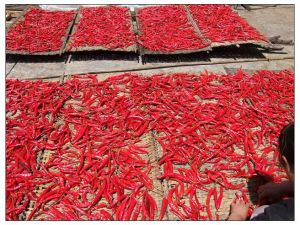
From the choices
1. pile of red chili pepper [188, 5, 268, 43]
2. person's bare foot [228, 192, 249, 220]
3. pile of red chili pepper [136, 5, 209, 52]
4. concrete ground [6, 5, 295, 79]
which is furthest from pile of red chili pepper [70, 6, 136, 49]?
person's bare foot [228, 192, 249, 220]

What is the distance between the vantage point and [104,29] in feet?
25.8

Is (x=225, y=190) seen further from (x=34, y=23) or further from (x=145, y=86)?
(x=34, y=23)

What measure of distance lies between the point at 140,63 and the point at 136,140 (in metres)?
2.91

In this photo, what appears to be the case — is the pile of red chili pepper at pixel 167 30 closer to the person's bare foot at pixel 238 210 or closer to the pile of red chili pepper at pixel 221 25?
the pile of red chili pepper at pixel 221 25

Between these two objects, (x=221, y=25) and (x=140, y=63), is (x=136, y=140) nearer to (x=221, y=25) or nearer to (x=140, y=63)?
(x=140, y=63)

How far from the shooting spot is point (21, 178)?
12.3 ft

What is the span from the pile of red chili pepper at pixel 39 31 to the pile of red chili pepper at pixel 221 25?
383cm

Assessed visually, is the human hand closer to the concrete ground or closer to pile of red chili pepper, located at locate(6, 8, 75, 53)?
the concrete ground

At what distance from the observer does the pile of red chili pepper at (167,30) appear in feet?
23.1

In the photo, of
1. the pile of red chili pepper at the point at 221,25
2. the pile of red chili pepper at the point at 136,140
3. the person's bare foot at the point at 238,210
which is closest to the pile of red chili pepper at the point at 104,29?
the pile of red chili pepper at the point at 136,140

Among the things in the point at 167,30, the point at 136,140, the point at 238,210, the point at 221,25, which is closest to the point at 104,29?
the point at 167,30

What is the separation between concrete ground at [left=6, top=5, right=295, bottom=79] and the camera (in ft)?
21.0

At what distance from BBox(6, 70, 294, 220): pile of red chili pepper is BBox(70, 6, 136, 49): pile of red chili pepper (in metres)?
1.41

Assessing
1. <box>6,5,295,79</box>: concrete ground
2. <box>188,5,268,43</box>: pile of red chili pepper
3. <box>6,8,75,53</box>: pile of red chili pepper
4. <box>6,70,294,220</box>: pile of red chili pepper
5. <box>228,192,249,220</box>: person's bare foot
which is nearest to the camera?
<box>228,192,249,220</box>: person's bare foot
